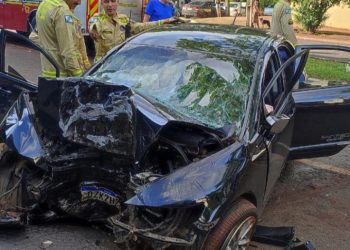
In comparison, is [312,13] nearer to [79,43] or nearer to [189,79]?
[79,43]

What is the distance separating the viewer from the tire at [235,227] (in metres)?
3.22

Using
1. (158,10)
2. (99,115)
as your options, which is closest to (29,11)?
(158,10)

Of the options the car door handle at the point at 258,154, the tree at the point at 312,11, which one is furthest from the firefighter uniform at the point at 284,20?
the tree at the point at 312,11

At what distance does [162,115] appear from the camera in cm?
348

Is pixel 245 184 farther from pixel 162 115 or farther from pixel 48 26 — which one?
pixel 48 26

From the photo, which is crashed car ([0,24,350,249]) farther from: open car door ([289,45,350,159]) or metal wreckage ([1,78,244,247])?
open car door ([289,45,350,159])

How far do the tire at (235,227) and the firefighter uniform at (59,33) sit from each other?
8.90 feet

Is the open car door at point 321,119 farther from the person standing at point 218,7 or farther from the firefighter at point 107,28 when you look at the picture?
the person standing at point 218,7

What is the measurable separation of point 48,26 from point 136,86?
5.78 feet

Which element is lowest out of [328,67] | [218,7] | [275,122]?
[218,7]

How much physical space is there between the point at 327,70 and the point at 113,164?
1007 cm

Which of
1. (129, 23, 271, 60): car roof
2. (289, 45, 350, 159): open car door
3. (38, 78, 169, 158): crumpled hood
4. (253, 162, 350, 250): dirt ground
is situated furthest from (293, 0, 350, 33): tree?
(38, 78, 169, 158): crumpled hood

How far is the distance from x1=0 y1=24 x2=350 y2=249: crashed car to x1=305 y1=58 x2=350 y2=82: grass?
290 inches

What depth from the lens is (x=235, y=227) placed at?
3.36 m
